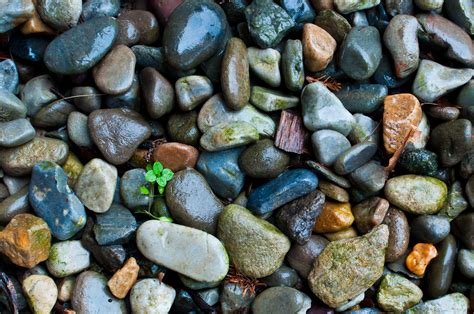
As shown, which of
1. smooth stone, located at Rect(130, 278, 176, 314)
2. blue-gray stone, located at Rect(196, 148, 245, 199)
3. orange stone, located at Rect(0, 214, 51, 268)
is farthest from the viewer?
blue-gray stone, located at Rect(196, 148, 245, 199)

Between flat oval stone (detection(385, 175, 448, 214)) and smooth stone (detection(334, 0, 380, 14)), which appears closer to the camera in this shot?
flat oval stone (detection(385, 175, 448, 214))

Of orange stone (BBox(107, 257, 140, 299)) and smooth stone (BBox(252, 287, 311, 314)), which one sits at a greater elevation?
orange stone (BBox(107, 257, 140, 299))

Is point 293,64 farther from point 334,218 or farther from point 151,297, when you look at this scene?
point 151,297

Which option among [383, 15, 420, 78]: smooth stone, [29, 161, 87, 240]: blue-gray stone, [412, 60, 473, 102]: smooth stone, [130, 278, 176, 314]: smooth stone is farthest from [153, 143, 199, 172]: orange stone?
[412, 60, 473, 102]: smooth stone

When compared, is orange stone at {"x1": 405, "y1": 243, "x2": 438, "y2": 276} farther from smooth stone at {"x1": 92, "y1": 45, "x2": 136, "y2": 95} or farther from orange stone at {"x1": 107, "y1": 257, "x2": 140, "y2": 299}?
smooth stone at {"x1": 92, "y1": 45, "x2": 136, "y2": 95}

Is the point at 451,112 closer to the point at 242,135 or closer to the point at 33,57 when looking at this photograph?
the point at 242,135

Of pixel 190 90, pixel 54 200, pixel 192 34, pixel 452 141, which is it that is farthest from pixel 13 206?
pixel 452 141

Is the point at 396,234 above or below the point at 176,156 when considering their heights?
below
